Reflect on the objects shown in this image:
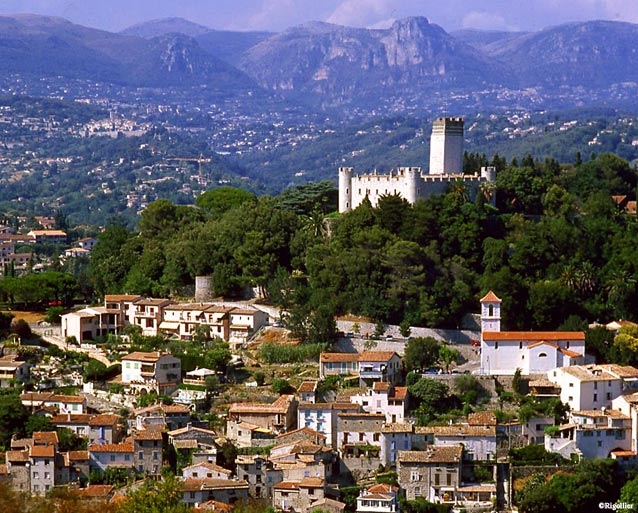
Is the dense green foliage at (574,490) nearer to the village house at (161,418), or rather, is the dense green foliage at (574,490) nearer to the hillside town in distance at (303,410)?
the hillside town in distance at (303,410)

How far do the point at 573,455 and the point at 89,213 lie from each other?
8400 cm

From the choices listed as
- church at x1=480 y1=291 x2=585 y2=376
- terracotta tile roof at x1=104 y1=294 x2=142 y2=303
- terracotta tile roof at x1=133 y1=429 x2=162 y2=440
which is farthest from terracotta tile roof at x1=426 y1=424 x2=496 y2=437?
terracotta tile roof at x1=104 y1=294 x2=142 y2=303

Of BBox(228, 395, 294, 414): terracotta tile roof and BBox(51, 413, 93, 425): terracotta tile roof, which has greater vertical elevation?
BBox(228, 395, 294, 414): terracotta tile roof

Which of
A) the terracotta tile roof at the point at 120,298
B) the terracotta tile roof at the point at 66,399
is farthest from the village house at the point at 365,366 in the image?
the terracotta tile roof at the point at 120,298

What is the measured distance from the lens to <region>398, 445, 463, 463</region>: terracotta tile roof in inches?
1131

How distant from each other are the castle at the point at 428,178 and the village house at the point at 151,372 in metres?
9.21

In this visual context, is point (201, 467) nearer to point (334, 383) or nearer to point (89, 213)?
point (334, 383)

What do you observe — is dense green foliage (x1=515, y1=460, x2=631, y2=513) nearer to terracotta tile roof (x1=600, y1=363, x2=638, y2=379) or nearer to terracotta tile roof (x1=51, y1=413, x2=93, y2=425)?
terracotta tile roof (x1=600, y1=363, x2=638, y2=379)

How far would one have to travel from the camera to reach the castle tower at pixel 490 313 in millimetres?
33844

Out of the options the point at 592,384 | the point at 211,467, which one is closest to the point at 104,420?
the point at 211,467

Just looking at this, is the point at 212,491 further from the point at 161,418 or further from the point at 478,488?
the point at 478,488

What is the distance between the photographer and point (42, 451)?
95.7 feet

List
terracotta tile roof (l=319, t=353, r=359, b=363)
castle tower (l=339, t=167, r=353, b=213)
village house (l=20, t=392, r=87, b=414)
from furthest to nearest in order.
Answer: castle tower (l=339, t=167, r=353, b=213) < terracotta tile roof (l=319, t=353, r=359, b=363) < village house (l=20, t=392, r=87, b=414)

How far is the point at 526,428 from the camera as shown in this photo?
30.2 m
